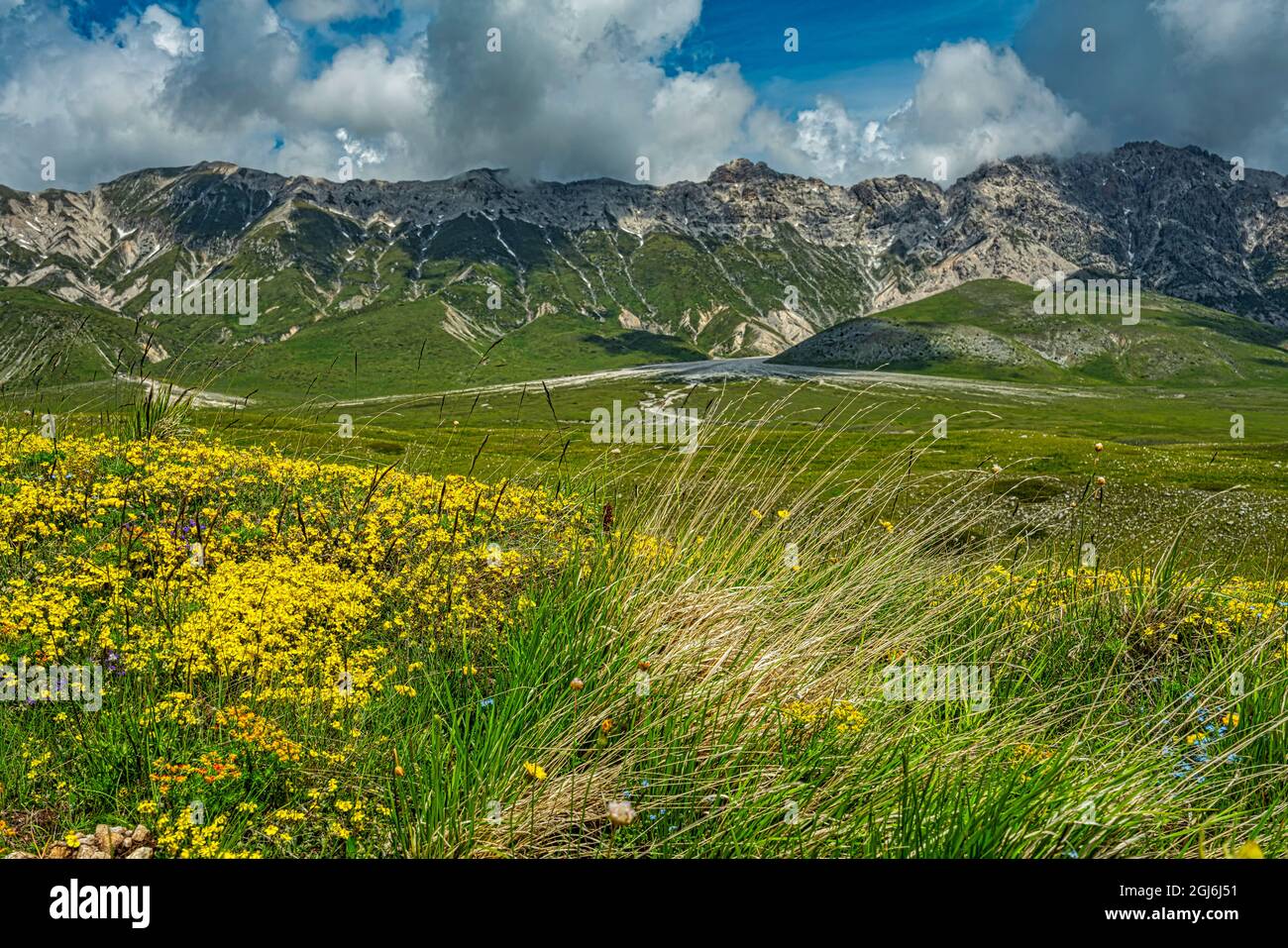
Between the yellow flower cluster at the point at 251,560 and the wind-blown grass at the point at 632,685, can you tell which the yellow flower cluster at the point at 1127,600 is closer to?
the wind-blown grass at the point at 632,685

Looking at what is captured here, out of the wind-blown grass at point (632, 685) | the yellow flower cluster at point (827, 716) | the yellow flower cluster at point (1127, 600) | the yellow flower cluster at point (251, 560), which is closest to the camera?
the wind-blown grass at point (632, 685)

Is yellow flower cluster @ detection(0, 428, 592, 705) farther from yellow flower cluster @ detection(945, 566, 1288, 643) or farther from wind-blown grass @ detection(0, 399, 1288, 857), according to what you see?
yellow flower cluster @ detection(945, 566, 1288, 643)

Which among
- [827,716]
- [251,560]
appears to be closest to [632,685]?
[827,716]

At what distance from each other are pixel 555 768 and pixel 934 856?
1.80 metres

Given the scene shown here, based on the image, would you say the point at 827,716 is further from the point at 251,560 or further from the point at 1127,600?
the point at 251,560

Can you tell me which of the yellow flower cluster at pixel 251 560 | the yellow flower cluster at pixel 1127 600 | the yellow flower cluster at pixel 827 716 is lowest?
the yellow flower cluster at pixel 827 716

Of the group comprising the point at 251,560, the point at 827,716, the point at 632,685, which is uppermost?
the point at 251,560

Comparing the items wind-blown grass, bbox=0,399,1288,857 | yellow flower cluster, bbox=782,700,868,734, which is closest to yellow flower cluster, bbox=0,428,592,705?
wind-blown grass, bbox=0,399,1288,857

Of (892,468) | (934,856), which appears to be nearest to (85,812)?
(934,856)

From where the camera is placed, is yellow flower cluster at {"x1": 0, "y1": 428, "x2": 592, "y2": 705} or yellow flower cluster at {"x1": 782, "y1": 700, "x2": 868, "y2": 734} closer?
yellow flower cluster at {"x1": 782, "y1": 700, "x2": 868, "y2": 734}

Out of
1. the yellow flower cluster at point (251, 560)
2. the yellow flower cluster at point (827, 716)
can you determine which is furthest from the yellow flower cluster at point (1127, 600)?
the yellow flower cluster at point (251, 560)

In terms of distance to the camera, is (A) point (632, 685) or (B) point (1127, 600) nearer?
(A) point (632, 685)

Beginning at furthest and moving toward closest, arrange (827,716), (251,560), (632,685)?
(251,560)
(632,685)
(827,716)
